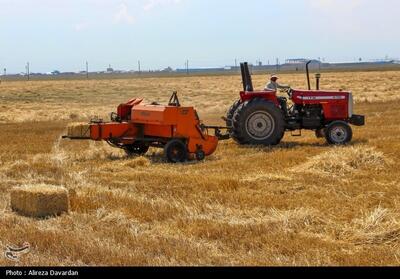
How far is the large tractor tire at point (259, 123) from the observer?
15.2m

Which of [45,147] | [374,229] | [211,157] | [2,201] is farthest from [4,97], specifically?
[374,229]

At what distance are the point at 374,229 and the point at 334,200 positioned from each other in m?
1.70

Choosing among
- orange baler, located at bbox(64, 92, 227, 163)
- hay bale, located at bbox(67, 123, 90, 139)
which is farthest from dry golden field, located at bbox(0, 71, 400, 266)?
hay bale, located at bbox(67, 123, 90, 139)

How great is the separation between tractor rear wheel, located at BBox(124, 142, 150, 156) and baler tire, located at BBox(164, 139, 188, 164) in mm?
1430

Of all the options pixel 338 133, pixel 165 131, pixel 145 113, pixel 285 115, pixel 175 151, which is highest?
pixel 145 113

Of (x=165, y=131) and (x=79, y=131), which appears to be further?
(x=79, y=131)

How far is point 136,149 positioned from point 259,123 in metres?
3.10

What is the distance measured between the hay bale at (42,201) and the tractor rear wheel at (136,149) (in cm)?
624

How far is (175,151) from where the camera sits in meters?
13.4

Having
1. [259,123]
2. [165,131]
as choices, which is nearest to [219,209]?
[165,131]

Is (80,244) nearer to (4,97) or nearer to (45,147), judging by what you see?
(45,147)

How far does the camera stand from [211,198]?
355 inches

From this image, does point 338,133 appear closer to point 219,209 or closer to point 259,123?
point 259,123

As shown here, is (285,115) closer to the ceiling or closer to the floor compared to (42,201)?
closer to the ceiling
